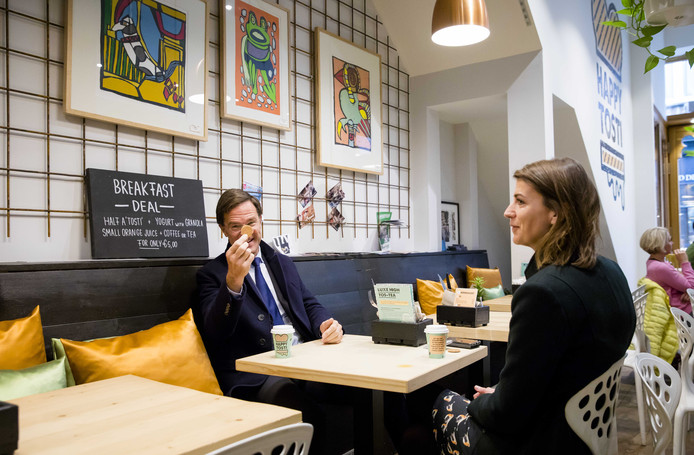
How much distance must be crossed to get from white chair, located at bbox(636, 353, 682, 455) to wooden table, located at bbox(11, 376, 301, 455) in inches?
48.6

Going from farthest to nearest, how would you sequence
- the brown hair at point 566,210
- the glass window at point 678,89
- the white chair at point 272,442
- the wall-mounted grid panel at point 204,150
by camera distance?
the glass window at point 678,89 → the wall-mounted grid panel at point 204,150 → the brown hair at point 566,210 → the white chair at point 272,442

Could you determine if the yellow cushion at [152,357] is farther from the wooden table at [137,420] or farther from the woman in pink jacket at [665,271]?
the woman in pink jacket at [665,271]

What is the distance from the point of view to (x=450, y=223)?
5672 mm

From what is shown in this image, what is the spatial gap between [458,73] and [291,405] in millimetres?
3696

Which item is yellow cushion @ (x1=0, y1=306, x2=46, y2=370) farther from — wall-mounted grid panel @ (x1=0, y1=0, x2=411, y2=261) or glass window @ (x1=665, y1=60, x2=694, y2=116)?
glass window @ (x1=665, y1=60, x2=694, y2=116)

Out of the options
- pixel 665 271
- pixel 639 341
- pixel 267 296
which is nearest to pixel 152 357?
pixel 267 296

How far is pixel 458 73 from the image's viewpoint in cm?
493

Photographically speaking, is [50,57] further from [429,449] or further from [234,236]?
[429,449]

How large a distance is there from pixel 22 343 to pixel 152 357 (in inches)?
17.0

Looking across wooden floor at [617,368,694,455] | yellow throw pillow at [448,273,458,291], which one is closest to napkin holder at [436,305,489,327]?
wooden floor at [617,368,694,455]

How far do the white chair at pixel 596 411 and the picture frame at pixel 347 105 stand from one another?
2816 millimetres

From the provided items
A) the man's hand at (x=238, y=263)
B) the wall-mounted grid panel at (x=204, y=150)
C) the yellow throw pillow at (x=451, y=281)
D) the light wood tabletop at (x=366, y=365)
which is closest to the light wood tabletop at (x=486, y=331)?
the light wood tabletop at (x=366, y=365)

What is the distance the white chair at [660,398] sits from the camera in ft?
5.73

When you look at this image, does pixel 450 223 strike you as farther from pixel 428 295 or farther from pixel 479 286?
pixel 428 295
